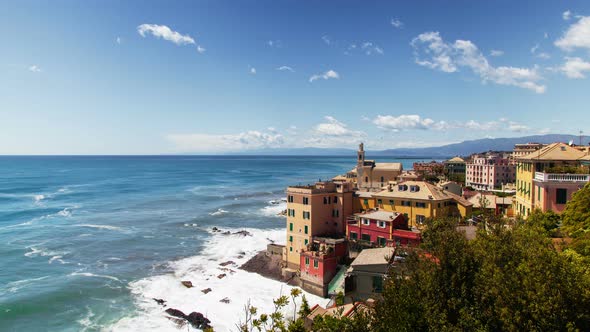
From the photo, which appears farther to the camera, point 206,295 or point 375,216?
point 375,216

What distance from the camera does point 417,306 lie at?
1644cm

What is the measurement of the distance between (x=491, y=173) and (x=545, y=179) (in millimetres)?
99298

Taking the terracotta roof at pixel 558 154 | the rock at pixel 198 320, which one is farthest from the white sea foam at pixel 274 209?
the terracotta roof at pixel 558 154

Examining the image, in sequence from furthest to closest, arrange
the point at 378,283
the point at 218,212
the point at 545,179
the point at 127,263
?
the point at 218,212
the point at 127,263
the point at 545,179
the point at 378,283

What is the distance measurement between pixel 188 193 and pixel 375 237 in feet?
312

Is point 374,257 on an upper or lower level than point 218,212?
upper

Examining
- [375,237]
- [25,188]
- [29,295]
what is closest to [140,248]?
[29,295]

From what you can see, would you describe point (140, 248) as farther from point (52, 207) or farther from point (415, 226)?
point (52, 207)

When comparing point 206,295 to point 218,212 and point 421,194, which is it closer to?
point 421,194

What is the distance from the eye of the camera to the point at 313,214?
47844mm

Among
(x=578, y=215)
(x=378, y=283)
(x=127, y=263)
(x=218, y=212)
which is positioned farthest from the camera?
(x=218, y=212)

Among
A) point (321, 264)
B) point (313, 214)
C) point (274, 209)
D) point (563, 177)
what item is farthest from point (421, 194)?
point (274, 209)

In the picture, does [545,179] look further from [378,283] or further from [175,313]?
[175,313]

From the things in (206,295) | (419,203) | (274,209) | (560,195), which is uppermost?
(560,195)
